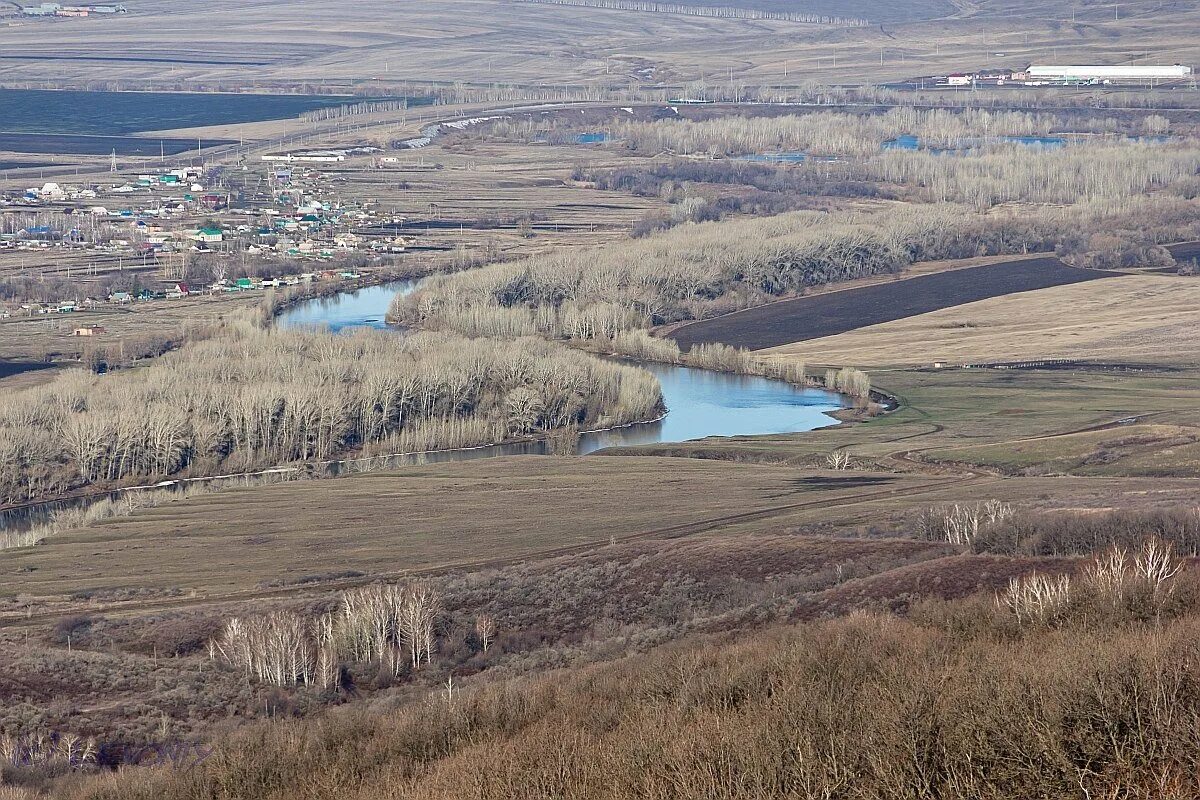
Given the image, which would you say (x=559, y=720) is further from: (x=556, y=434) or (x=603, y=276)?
(x=603, y=276)

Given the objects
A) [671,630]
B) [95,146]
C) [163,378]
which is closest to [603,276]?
[163,378]

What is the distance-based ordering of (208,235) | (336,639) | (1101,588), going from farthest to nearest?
(208,235), (336,639), (1101,588)

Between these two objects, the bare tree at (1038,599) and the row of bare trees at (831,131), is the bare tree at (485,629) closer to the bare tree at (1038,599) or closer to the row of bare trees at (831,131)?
the bare tree at (1038,599)

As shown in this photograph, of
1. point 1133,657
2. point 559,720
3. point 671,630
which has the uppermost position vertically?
point 1133,657

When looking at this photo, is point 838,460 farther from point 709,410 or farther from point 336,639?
point 336,639

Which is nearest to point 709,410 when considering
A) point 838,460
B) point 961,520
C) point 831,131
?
point 838,460

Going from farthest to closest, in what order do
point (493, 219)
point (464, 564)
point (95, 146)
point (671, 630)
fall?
point (95, 146) → point (493, 219) → point (464, 564) → point (671, 630)

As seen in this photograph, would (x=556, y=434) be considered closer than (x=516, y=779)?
No

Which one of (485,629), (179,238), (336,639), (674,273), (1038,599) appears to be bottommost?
(674,273)
